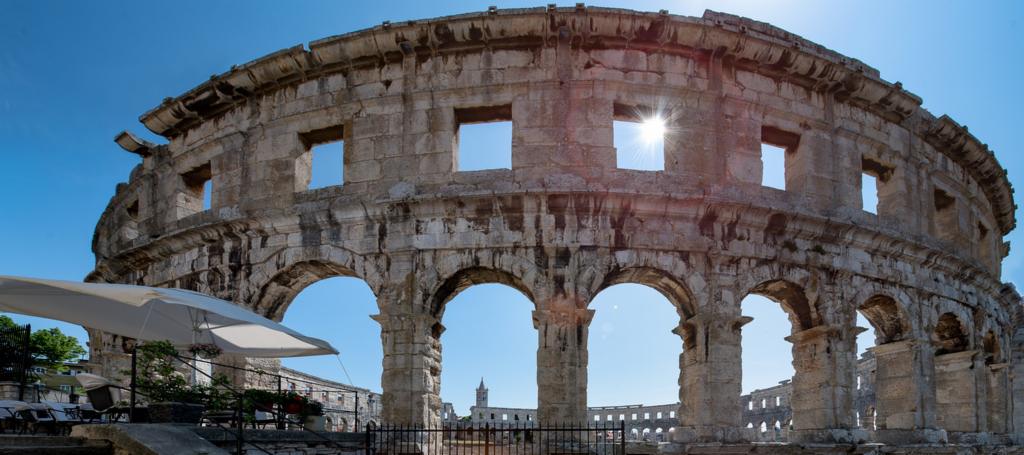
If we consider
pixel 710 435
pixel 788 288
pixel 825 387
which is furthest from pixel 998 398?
pixel 710 435

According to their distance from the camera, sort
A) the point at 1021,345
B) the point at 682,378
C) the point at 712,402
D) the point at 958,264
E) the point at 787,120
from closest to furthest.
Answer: the point at 712,402
the point at 682,378
the point at 787,120
the point at 958,264
the point at 1021,345

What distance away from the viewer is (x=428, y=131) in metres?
13.9

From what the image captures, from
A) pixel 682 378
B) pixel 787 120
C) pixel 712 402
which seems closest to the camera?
pixel 712 402

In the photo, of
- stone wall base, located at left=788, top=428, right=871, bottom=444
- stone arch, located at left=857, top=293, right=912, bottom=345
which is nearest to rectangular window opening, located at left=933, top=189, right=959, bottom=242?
stone arch, located at left=857, top=293, right=912, bottom=345

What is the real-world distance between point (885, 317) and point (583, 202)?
6.89 meters

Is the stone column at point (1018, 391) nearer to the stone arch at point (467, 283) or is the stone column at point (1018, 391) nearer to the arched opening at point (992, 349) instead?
the arched opening at point (992, 349)

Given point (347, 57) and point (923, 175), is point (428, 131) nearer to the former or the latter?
point (347, 57)

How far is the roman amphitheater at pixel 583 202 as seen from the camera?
1305 cm

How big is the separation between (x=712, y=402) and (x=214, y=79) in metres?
10.7

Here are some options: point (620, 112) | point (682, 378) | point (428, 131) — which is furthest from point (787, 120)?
point (428, 131)

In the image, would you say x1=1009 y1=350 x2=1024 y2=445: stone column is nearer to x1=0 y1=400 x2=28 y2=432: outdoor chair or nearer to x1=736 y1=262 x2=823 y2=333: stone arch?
x1=736 y1=262 x2=823 y2=333: stone arch

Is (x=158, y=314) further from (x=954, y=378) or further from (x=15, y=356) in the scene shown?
(x=954, y=378)

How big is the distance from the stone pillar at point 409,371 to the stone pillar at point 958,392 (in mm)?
10411

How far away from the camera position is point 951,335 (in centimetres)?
1714
